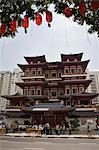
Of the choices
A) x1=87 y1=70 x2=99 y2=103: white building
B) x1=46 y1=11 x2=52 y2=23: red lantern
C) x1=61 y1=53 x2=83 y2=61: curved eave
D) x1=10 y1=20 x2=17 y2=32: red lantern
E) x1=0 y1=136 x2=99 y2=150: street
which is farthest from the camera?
x1=87 y1=70 x2=99 y2=103: white building

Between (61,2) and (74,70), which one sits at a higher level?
(74,70)

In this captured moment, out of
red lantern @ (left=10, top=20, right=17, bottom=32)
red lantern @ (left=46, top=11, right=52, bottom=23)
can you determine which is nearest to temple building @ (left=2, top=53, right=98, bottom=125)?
red lantern @ (left=10, top=20, right=17, bottom=32)

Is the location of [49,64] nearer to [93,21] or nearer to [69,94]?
[69,94]

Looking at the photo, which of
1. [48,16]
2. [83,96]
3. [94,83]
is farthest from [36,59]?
[94,83]

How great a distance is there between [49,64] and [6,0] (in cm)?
3709

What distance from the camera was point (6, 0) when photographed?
15.3ft

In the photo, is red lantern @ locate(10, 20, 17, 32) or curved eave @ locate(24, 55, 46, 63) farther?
curved eave @ locate(24, 55, 46, 63)

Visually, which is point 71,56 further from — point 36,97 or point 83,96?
point 36,97

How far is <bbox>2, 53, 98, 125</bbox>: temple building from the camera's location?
34750 mm

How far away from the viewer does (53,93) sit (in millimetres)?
39531

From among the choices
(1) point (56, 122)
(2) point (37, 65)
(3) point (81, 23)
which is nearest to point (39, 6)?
(3) point (81, 23)

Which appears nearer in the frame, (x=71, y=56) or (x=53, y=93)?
(x=53, y=93)

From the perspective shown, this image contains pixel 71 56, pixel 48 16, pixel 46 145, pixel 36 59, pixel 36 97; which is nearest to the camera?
pixel 48 16

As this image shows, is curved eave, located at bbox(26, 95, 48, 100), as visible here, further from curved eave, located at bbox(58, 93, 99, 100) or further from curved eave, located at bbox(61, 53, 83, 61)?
curved eave, located at bbox(61, 53, 83, 61)
